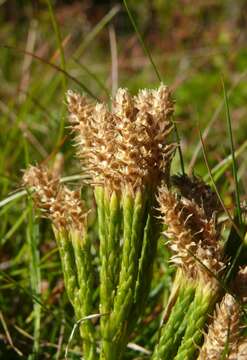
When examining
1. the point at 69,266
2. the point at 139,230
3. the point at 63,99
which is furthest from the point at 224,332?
the point at 63,99

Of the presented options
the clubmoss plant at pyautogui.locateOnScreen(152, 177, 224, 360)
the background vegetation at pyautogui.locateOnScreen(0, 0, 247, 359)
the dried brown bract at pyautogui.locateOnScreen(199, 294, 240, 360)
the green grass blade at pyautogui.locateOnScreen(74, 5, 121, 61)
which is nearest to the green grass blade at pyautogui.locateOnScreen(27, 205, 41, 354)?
the background vegetation at pyautogui.locateOnScreen(0, 0, 247, 359)

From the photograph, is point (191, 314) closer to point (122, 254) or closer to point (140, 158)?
point (122, 254)

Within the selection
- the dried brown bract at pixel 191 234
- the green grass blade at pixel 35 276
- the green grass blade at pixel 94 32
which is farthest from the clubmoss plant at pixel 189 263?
the green grass blade at pixel 94 32

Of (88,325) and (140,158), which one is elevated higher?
(140,158)

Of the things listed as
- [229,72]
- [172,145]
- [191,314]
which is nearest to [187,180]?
[172,145]

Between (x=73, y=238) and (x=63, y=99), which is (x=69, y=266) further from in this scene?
(x=63, y=99)

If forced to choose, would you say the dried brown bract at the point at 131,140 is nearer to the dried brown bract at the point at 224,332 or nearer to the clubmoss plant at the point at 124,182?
the clubmoss plant at the point at 124,182

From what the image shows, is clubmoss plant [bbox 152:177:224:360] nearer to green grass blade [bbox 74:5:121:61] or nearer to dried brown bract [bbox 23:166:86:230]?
dried brown bract [bbox 23:166:86:230]
